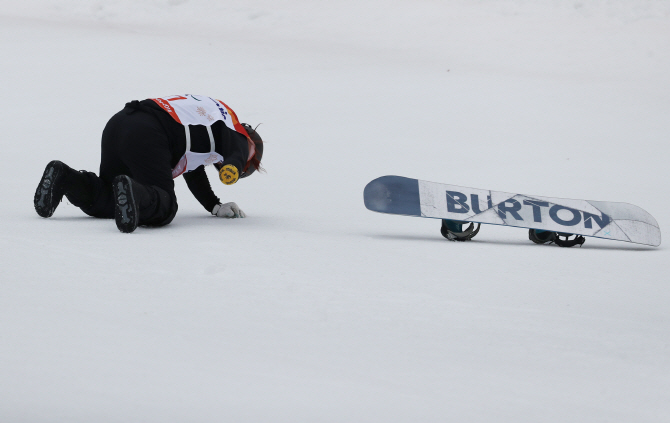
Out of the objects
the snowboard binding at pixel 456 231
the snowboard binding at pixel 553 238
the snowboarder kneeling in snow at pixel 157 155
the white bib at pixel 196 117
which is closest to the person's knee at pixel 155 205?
the snowboarder kneeling in snow at pixel 157 155

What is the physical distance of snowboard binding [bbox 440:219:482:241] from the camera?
2.47 metres

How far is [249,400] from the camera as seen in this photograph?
1.08 m

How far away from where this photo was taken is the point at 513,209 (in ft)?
8.00

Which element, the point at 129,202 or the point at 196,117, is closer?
the point at 129,202

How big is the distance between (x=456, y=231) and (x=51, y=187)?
1523mm

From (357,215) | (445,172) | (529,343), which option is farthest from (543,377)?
(445,172)

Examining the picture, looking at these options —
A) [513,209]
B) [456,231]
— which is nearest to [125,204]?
[456,231]

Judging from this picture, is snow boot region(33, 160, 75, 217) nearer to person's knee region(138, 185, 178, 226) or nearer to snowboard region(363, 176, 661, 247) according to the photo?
person's knee region(138, 185, 178, 226)

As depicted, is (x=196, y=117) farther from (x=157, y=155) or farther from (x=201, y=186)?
(x=201, y=186)

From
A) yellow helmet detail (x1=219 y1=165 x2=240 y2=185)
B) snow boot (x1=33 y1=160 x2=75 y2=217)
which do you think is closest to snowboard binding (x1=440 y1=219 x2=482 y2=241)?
yellow helmet detail (x1=219 y1=165 x2=240 y2=185)

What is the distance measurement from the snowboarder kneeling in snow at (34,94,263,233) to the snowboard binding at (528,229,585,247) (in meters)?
1.13

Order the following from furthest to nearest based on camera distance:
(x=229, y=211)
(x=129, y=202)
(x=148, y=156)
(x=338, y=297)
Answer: (x=229, y=211) → (x=148, y=156) → (x=129, y=202) → (x=338, y=297)

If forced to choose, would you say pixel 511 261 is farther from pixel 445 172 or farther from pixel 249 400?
pixel 445 172

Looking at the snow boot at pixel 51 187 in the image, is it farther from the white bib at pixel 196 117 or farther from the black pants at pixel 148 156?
the white bib at pixel 196 117
